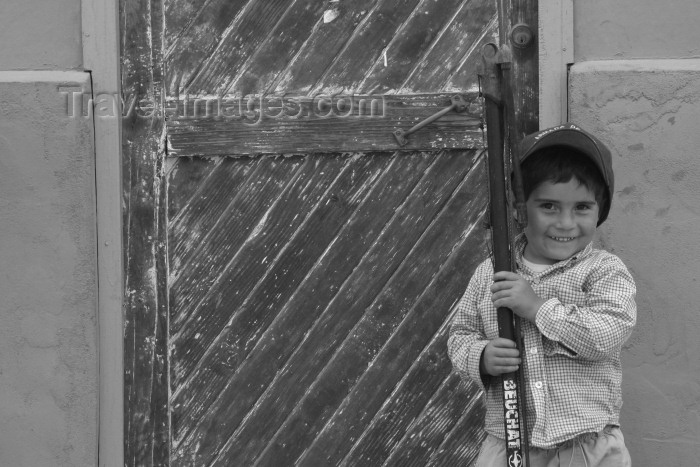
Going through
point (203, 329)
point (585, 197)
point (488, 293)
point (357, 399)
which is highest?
point (585, 197)

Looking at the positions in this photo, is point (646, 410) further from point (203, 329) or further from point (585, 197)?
point (203, 329)

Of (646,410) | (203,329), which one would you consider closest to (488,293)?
(646,410)

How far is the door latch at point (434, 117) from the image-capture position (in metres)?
3.93

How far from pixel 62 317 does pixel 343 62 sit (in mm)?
1342

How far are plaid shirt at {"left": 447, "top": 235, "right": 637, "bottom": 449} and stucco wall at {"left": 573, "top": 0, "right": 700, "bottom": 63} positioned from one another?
961mm

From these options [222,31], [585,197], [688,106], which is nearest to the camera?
[585,197]

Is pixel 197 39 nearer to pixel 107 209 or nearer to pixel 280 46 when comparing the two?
pixel 280 46

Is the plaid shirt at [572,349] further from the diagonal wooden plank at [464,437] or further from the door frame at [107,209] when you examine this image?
the door frame at [107,209]

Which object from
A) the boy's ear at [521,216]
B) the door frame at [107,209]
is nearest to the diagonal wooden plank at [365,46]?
the door frame at [107,209]

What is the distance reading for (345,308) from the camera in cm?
401

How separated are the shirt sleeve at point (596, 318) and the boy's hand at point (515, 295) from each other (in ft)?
0.08

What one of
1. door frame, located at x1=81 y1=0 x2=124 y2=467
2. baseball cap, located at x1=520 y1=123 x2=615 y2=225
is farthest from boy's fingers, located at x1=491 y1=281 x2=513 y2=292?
door frame, located at x1=81 y1=0 x2=124 y2=467

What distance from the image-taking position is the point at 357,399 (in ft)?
13.2

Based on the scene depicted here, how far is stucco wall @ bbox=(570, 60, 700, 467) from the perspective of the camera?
3.75 m
